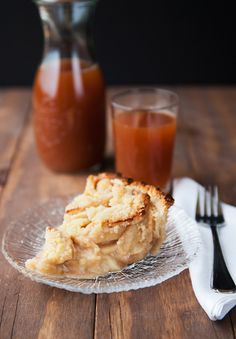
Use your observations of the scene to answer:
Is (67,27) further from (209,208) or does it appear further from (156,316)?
(156,316)

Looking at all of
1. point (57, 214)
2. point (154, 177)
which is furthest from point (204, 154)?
point (57, 214)

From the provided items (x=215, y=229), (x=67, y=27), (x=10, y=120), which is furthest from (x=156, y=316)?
(x=10, y=120)

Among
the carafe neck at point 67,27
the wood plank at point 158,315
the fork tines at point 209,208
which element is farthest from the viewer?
the carafe neck at point 67,27

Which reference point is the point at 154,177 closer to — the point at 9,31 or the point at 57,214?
the point at 57,214

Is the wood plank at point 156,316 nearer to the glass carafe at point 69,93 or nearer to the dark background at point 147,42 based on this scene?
the glass carafe at point 69,93

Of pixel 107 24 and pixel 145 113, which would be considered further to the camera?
pixel 107 24

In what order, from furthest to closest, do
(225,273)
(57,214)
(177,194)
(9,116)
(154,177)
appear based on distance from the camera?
(9,116) < (154,177) < (177,194) < (57,214) < (225,273)

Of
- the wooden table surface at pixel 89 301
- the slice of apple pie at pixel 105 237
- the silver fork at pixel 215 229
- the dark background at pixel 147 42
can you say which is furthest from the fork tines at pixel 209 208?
the dark background at pixel 147 42
